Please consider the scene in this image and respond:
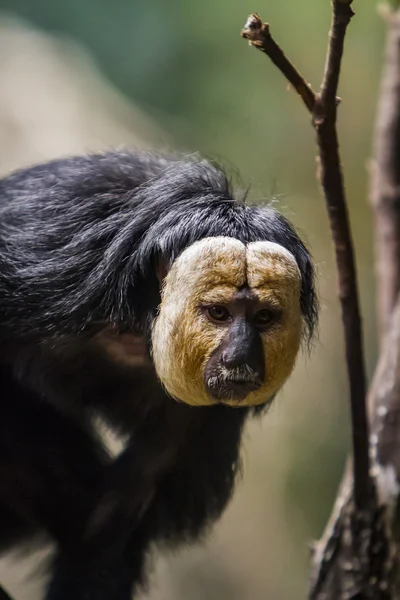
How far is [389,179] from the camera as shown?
10.2 ft

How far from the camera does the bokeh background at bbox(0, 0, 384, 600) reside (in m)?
5.34

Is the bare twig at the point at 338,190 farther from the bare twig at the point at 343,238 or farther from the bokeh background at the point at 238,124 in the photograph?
the bokeh background at the point at 238,124

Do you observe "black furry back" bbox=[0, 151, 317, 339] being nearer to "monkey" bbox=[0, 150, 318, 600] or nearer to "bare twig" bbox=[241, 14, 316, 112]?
"monkey" bbox=[0, 150, 318, 600]

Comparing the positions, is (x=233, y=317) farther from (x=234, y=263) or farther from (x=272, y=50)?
(x=272, y=50)

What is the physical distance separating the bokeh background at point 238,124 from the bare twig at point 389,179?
2001mm

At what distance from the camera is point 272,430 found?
5.48 metres

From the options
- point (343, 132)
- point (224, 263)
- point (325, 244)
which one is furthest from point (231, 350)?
point (343, 132)

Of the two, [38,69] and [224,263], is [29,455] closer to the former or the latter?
[224,263]

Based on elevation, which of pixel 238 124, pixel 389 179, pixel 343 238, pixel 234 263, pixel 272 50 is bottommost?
pixel 234 263

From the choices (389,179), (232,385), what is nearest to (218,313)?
(232,385)

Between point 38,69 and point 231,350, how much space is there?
438 cm

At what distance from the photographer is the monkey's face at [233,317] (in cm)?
186

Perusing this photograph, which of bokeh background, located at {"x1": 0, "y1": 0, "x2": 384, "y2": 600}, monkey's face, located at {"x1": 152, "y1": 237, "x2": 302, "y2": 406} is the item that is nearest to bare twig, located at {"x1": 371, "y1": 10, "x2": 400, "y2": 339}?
monkey's face, located at {"x1": 152, "y1": 237, "x2": 302, "y2": 406}

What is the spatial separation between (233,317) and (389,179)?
56.8 inches
